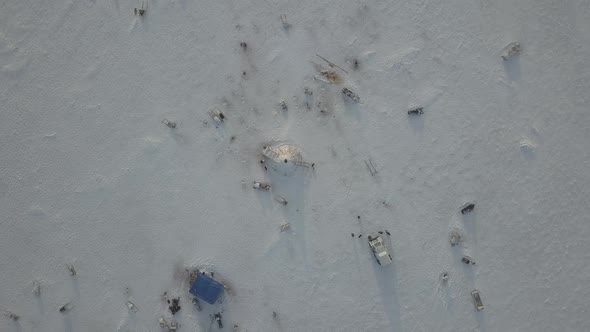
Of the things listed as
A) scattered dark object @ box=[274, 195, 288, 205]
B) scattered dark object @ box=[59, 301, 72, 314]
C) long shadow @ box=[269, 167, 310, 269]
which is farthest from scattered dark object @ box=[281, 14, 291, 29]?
scattered dark object @ box=[59, 301, 72, 314]

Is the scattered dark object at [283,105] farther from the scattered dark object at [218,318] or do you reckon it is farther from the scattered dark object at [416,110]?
the scattered dark object at [218,318]

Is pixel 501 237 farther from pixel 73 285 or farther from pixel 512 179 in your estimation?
pixel 73 285

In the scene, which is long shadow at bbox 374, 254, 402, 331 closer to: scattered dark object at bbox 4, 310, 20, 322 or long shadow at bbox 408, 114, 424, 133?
long shadow at bbox 408, 114, 424, 133

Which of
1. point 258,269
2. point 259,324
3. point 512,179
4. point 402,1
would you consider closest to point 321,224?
point 258,269

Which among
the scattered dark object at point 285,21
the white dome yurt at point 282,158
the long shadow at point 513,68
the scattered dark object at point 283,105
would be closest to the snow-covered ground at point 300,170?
the long shadow at point 513,68

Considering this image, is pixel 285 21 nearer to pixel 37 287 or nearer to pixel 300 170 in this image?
pixel 300 170

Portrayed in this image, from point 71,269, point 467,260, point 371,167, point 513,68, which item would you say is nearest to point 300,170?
point 371,167
